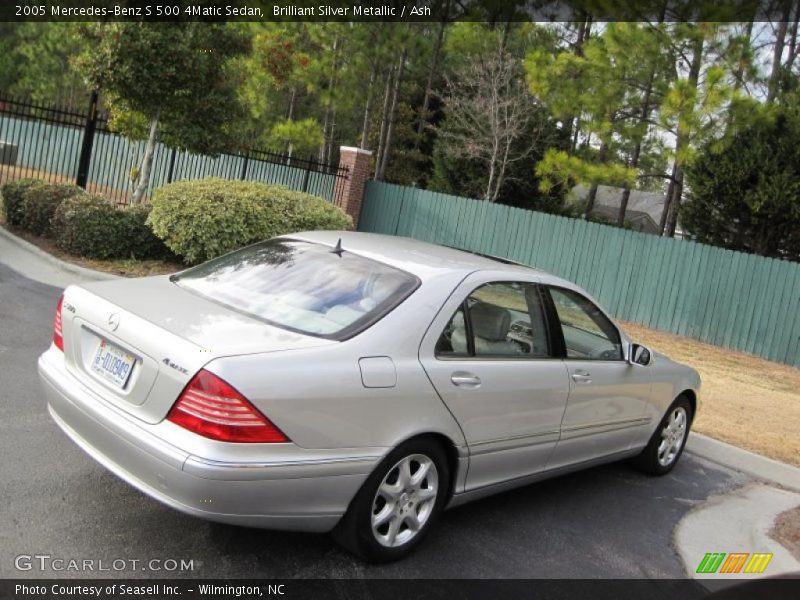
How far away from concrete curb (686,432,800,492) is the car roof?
2.87 meters

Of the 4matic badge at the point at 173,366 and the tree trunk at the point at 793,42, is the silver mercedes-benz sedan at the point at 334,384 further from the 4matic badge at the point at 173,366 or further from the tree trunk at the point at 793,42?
the tree trunk at the point at 793,42

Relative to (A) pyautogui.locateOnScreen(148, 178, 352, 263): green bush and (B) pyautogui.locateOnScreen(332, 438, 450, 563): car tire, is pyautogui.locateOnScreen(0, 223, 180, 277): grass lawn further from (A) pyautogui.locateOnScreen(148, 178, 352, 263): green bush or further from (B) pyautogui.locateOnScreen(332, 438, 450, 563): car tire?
(B) pyautogui.locateOnScreen(332, 438, 450, 563): car tire

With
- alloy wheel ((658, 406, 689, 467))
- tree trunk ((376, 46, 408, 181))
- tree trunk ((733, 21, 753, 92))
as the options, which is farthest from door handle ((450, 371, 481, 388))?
tree trunk ((376, 46, 408, 181))

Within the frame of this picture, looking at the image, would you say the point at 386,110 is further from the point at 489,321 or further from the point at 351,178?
the point at 489,321

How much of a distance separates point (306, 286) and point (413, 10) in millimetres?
21626

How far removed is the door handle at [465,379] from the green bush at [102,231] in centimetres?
832

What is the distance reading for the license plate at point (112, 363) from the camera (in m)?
3.46

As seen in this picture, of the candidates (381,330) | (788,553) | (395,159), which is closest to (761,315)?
(788,553)

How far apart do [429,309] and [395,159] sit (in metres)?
27.5

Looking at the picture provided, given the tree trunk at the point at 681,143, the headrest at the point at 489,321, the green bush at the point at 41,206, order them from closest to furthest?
the headrest at the point at 489,321
the green bush at the point at 41,206
the tree trunk at the point at 681,143

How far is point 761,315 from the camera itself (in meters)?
13.8

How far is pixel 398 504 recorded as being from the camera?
3660 millimetres

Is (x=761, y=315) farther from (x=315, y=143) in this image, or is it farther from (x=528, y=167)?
(x=315, y=143)

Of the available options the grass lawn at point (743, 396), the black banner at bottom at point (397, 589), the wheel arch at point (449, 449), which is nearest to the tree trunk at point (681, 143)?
the grass lawn at point (743, 396)
